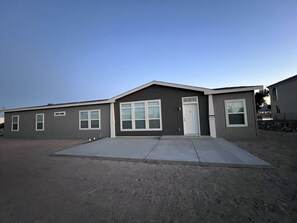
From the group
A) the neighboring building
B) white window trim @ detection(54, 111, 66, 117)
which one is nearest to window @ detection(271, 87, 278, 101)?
the neighboring building

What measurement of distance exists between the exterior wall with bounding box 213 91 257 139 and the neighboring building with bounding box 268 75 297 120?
40.9ft

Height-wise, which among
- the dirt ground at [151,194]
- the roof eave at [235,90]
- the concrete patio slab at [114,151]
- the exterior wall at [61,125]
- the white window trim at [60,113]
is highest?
the roof eave at [235,90]

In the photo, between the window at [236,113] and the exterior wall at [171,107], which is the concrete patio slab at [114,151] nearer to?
the exterior wall at [171,107]

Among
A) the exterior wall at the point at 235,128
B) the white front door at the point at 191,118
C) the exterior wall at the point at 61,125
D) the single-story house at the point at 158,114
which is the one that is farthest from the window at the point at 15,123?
the exterior wall at the point at 235,128

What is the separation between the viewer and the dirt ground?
6.37 feet

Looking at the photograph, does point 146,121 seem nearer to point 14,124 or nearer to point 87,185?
point 87,185

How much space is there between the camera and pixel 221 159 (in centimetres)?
438

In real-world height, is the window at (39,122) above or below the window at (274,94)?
below

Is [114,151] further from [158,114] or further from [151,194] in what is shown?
[158,114]

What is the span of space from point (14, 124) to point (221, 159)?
61.8ft

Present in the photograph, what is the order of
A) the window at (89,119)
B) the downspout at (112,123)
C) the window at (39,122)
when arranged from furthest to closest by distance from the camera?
the window at (39,122), the window at (89,119), the downspout at (112,123)

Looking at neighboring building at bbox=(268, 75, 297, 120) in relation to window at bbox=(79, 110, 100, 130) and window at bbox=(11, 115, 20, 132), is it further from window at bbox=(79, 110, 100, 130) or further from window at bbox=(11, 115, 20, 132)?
window at bbox=(11, 115, 20, 132)

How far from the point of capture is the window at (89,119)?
10.8 m

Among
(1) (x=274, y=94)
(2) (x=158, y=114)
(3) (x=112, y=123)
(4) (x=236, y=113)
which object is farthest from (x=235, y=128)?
(1) (x=274, y=94)
